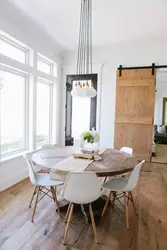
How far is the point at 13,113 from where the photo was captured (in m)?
3.59

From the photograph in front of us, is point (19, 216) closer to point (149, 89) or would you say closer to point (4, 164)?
point (4, 164)

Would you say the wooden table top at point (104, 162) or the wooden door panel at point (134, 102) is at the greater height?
the wooden door panel at point (134, 102)

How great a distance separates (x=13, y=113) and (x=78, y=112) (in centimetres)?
201

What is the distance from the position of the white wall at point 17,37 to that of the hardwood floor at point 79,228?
1.43 ft

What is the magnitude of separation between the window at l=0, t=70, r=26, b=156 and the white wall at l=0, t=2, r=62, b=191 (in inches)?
11.1

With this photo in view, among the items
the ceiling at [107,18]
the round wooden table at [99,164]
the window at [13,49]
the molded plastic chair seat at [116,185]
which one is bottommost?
the molded plastic chair seat at [116,185]

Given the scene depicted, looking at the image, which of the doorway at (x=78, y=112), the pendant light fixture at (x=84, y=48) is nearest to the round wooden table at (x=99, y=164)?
the pendant light fixture at (x=84, y=48)

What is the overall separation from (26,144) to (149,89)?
311cm

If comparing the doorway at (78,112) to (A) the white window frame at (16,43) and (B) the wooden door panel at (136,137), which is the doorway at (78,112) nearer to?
(B) the wooden door panel at (136,137)

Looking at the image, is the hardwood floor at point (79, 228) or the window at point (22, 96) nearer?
the hardwood floor at point (79, 228)

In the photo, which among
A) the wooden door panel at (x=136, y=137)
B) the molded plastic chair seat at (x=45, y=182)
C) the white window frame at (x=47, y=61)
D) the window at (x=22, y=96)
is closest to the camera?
the molded plastic chair seat at (x=45, y=182)

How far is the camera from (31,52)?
3.82 metres

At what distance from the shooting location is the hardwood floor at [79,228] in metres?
1.87

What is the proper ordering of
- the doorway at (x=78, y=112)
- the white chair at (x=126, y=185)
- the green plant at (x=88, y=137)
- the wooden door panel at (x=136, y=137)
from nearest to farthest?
the white chair at (x=126, y=185) < the green plant at (x=88, y=137) < the wooden door panel at (x=136, y=137) < the doorway at (x=78, y=112)
